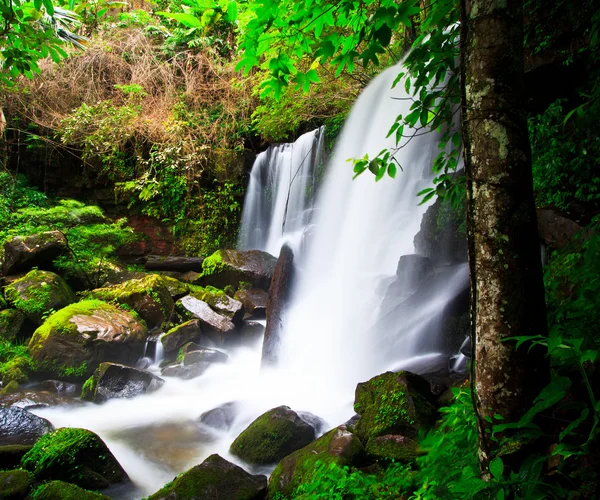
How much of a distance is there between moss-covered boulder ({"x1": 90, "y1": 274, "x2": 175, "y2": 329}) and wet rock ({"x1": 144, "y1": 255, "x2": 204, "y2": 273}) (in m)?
2.61

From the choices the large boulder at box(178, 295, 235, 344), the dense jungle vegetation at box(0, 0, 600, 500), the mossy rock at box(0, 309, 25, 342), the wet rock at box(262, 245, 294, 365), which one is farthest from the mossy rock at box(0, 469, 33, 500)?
the large boulder at box(178, 295, 235, 344)

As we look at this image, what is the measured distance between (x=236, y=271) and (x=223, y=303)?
133 cm

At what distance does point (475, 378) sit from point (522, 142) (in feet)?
3.08

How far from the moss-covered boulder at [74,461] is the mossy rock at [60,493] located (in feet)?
1.23

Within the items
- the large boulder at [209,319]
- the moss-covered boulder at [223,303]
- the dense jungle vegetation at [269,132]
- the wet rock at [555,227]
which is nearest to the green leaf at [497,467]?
the dense jungle vegetation at [269,132]

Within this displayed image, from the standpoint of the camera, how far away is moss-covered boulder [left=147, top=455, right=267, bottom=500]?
3.08 meters

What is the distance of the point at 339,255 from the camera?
902 centimetres

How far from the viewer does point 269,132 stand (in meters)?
12.1

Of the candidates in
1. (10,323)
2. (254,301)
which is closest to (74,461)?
(10,323)

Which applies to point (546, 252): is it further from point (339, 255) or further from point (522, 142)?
point (339, 255)

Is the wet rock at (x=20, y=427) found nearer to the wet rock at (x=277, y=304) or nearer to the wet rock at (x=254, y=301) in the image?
the wet rock at (x=277, y=304)

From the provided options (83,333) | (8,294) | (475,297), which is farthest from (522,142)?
(8,294)

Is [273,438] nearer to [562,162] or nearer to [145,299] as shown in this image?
[562,162]

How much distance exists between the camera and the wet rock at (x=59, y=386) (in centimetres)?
631
